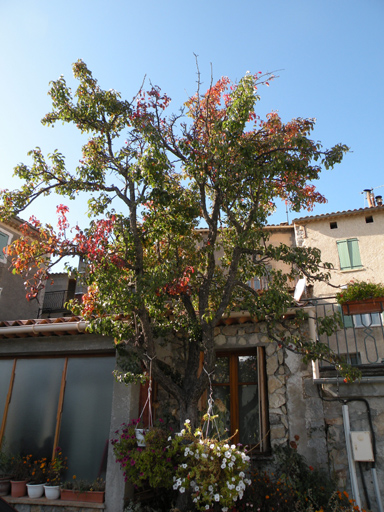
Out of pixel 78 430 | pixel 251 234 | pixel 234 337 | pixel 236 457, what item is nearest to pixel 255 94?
pixel 251 234

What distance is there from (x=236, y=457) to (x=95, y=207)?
4.17 meters

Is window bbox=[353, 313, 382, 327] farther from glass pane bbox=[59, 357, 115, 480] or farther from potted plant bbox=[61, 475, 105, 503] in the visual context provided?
potted plant bbox=[61, 475, 105, 503]

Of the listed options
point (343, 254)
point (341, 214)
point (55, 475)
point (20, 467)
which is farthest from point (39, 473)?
point (341, 214)

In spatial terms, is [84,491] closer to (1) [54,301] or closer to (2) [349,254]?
(2) [349,254]

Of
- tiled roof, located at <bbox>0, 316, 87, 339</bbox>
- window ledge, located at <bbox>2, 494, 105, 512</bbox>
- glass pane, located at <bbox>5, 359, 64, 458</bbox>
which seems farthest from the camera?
glass pane, located at <bbox>5, 359, 64, 458</bbox>

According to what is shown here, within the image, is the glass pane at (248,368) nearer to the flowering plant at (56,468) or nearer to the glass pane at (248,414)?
the glass pane at (248,414)

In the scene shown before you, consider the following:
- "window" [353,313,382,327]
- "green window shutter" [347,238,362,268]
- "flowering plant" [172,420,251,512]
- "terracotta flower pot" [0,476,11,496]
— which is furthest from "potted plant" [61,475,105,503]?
"green window shutter" [347,238,362,268]

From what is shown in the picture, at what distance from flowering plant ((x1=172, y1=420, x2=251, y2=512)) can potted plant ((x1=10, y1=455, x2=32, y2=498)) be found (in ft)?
10.0

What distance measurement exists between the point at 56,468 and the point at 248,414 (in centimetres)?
330

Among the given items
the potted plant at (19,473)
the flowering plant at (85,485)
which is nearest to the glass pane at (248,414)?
the flowering plant at (85,485)

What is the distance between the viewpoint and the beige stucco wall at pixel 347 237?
1667 cm

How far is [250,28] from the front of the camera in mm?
7227

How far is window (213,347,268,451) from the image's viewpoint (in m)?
6.95

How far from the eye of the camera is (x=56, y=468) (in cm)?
672
